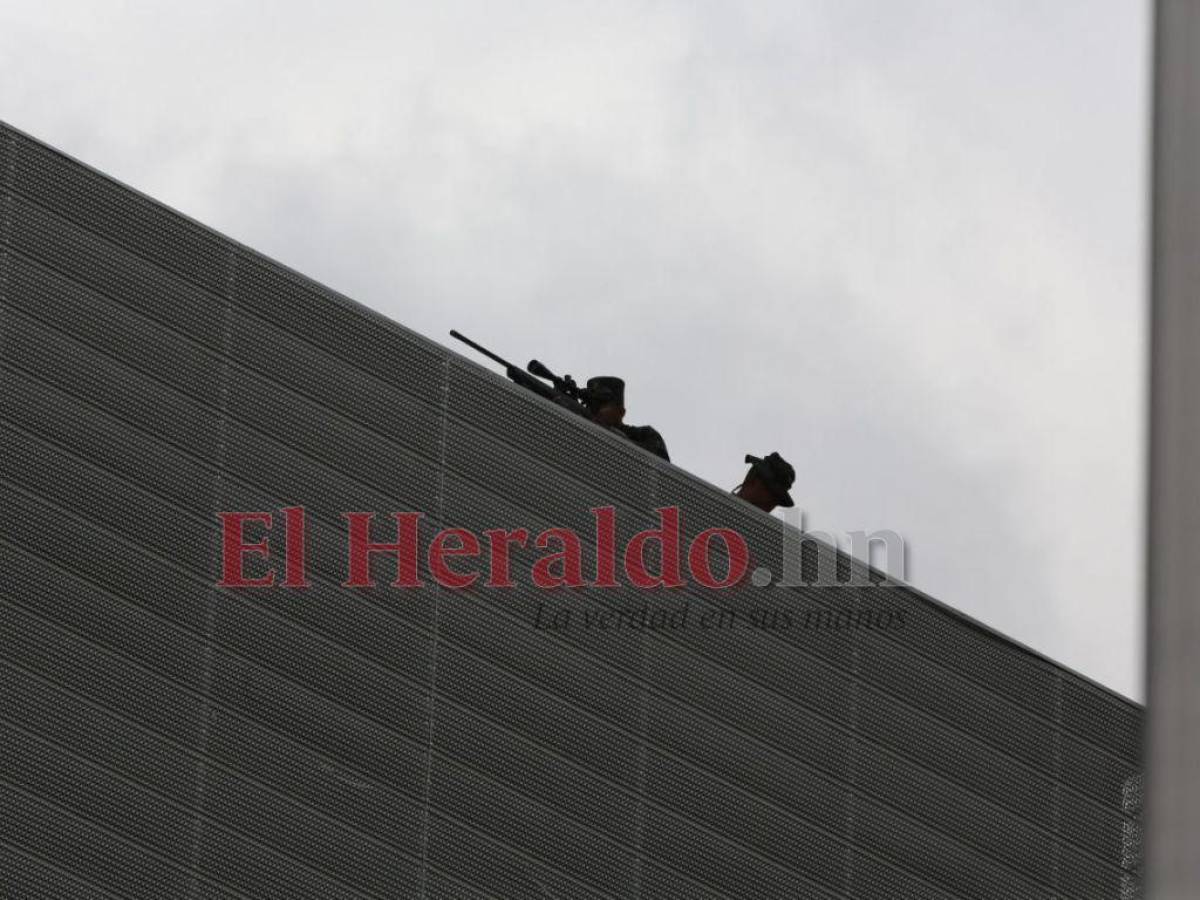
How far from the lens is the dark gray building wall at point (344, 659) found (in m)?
16.0

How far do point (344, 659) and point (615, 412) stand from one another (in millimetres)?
2800

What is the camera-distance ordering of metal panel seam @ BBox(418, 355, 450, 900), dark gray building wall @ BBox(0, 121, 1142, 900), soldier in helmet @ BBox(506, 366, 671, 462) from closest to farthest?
dark gray building wall @ BBox(0, 121, 1142, 900) → metal panel seam @ BBox(418, 355, 450, 900) → soldier in helmet @ BBox(506, 366, 671, 462)

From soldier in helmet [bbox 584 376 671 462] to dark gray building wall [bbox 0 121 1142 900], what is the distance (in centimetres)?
33

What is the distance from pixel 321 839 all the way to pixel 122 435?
2.82 meters

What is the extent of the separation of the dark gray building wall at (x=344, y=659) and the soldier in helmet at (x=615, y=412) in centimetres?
33

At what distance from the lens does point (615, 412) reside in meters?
18.1

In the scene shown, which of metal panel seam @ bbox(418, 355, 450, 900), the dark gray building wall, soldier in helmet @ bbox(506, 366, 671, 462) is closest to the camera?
the dark gray building wall

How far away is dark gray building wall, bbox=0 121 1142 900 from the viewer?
52.5 feet

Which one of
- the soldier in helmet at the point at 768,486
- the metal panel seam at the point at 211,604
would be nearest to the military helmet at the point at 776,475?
the soldier in helmet at the point at 768,486

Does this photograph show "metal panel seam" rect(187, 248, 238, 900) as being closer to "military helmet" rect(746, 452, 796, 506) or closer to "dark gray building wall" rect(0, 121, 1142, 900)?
"dark gray building wall" rect(0, 121, 1142, 900)

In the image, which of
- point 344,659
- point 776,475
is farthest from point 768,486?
point 344,659

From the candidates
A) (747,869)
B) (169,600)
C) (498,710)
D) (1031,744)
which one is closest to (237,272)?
(169,600)

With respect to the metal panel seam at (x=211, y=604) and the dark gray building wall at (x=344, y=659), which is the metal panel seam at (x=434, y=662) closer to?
the dark gray building wall at (x=344, y=659)

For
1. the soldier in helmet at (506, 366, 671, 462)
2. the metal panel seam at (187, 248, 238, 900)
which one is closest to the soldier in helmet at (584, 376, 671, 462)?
the soldier in helmet at (506, 366, 671, 462)
